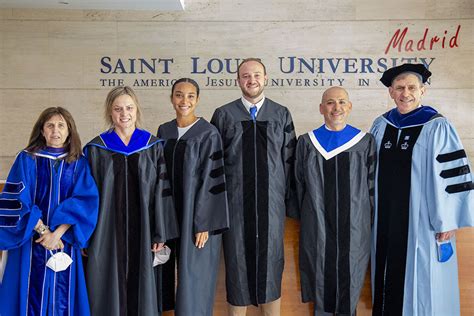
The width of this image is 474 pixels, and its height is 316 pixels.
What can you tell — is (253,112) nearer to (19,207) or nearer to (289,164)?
(289,164)

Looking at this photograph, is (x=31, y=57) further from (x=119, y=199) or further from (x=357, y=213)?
(x=357, y=213)

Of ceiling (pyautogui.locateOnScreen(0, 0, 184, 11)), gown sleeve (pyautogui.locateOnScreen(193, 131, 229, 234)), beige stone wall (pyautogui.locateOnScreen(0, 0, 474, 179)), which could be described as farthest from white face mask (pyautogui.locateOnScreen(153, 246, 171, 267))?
ceiling (pyautogui.locateOnScreen(0, 0, 184, 11))

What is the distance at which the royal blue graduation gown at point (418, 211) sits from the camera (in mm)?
2637

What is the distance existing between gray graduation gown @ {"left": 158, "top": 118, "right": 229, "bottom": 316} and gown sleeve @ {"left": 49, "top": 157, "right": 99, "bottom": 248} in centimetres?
48

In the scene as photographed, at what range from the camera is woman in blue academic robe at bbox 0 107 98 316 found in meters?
2.37

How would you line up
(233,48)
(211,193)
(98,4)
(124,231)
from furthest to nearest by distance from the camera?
(233,48)
(98,4)
(211,193)
(124,231)

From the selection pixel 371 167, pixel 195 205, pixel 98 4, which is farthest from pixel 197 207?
pixel 98 4

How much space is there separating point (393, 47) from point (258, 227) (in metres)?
3.28

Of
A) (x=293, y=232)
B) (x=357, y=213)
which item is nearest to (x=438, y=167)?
(x=357, y=213)

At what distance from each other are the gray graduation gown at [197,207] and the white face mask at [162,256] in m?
0.07

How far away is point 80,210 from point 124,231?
287 millimetres

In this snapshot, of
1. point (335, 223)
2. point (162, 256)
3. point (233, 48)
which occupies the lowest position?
point (162, 256)

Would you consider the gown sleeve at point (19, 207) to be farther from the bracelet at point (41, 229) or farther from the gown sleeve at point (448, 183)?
the gown sleeve at point (448, 183)

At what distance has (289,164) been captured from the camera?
110 inches
